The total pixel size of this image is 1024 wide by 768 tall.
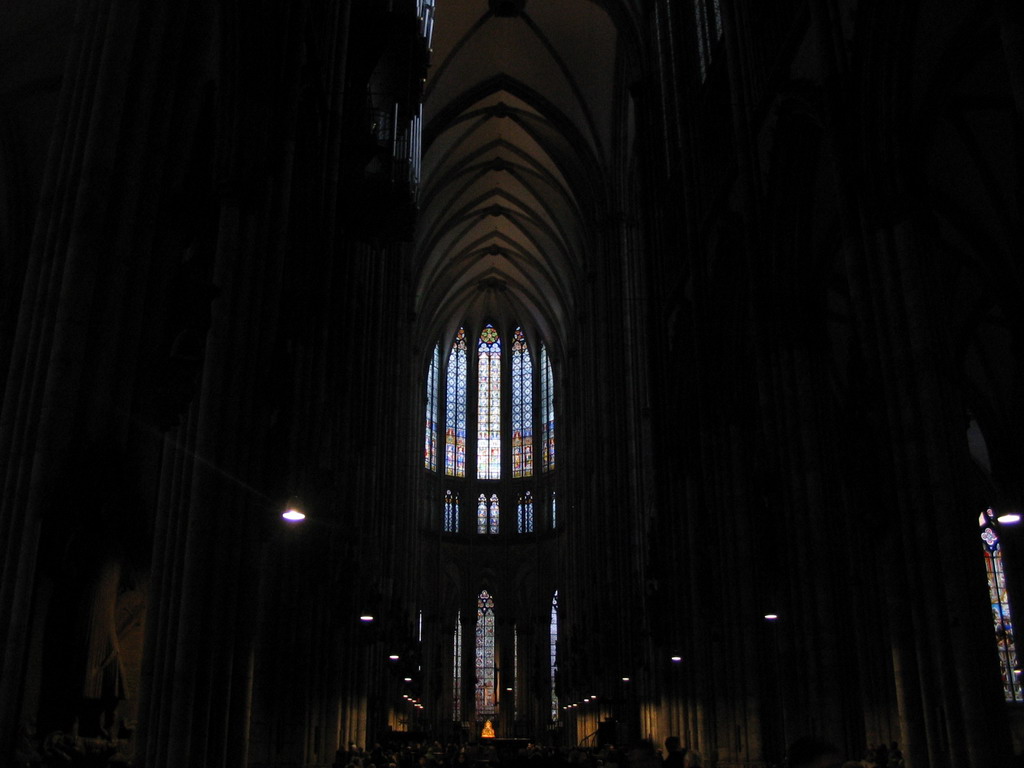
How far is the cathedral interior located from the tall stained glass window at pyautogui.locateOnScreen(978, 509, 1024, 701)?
21cm

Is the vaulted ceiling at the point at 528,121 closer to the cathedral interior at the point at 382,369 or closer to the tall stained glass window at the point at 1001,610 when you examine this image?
the cathedral interior at the point at 382,369

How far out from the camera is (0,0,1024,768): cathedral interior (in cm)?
640

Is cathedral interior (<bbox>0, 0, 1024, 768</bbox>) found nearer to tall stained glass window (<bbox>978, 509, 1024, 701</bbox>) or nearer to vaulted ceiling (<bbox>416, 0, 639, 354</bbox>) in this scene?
tall stained glass window (<bbox>978, 509, 1024, 701</bbox>)

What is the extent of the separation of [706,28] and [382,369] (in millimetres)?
15779

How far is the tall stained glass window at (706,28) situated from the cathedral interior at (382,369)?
21 cm

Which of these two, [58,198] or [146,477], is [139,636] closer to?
[146,477]

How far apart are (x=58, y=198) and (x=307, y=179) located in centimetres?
807

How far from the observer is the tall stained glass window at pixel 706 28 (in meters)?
20.3

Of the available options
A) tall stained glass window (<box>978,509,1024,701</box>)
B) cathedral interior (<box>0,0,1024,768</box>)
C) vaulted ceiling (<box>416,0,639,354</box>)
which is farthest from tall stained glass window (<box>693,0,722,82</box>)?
tall stained glass window (<box>978,509,1024,701</box>)

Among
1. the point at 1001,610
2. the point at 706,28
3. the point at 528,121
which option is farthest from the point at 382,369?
the point at 1001,610

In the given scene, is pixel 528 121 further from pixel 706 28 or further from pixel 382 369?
pixel 706 28

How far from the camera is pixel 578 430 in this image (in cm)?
4691

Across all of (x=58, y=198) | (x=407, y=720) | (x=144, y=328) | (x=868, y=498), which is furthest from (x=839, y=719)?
(x=407, y=720)

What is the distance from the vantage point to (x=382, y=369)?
32.2m
